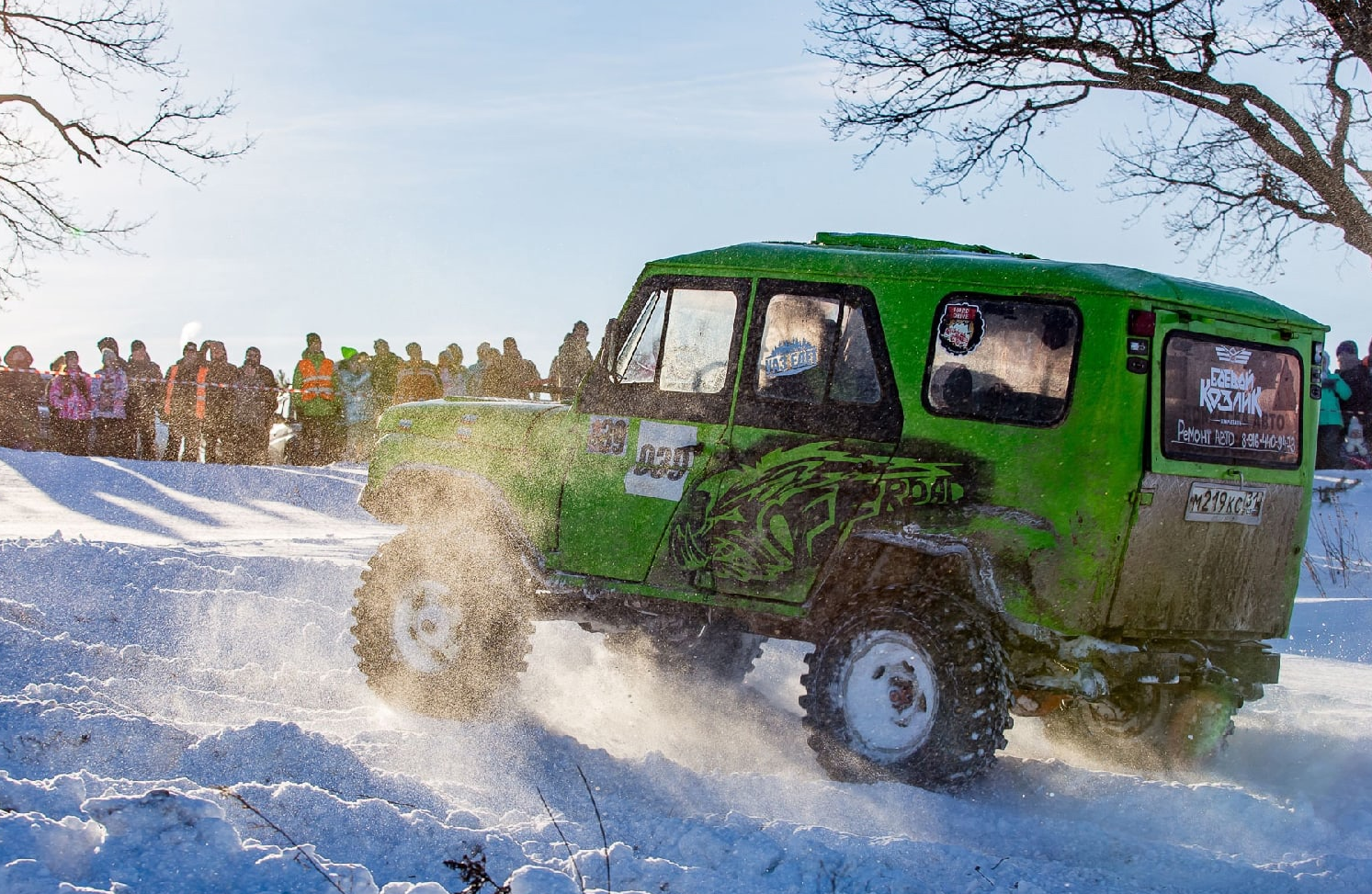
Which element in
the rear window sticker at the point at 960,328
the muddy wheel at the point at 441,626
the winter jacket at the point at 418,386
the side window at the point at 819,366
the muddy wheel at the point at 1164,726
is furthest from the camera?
the winter jacket at the point at 418,386

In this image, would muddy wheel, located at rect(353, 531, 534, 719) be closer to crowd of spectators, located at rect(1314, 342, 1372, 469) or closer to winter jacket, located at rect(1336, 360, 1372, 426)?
crowd of spectators, located at rect(1314, 342, 1372, 469)

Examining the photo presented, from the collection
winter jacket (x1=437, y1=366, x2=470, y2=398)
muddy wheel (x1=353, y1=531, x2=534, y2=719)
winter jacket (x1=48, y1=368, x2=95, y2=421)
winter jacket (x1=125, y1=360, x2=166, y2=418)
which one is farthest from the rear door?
winter jacket (x1=48, y1=368, x2=95, y2=421)

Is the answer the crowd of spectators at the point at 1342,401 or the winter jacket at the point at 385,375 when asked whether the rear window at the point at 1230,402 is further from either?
the winter jacket at the point at 385,375

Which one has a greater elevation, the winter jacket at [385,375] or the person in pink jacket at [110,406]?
the winter jacket at [385,375]

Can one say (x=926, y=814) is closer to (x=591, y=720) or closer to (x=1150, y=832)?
(x=1150, y=832)

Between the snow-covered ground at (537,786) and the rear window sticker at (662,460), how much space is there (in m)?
1.22

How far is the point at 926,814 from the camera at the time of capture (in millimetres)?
5020

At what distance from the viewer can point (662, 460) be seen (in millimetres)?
6246

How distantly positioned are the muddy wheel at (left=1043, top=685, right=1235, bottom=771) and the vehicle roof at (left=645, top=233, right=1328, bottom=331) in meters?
1.76

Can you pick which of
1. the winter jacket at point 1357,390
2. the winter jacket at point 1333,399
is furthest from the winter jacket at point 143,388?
the winter jacket at point 1357,390

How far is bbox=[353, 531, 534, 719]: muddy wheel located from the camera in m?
6.73

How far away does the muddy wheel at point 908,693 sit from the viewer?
5.31 metres

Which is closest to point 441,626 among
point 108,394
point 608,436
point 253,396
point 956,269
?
point 608,436

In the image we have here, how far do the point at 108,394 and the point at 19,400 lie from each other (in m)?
1.32
